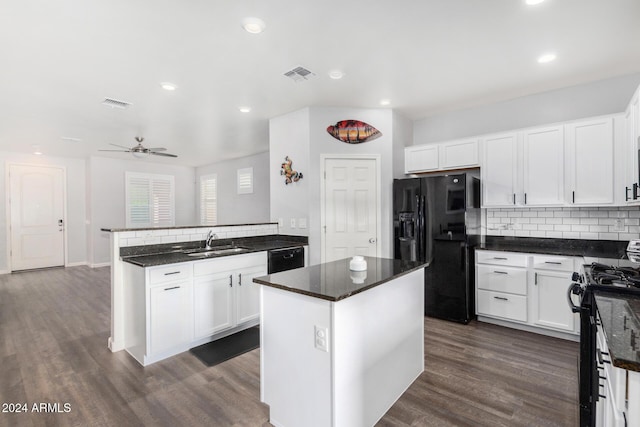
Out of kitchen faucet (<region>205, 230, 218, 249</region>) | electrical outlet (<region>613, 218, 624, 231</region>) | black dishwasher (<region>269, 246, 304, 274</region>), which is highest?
electrical outlet (<region>613, 218, 624, 231</region>)

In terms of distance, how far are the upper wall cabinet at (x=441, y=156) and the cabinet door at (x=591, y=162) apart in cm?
95

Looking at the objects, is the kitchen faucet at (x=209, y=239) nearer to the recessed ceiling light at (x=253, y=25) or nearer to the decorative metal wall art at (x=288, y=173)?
the decorative metal wall art at (x=288, y=173)

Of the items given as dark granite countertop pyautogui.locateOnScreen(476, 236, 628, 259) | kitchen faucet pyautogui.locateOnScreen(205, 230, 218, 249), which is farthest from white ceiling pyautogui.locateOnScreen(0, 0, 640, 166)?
dark granite countertop pyautogui.locateOnScreen(476, 236, 628, 259)

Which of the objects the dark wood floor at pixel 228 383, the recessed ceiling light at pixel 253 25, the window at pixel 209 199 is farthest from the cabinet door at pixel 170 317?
the window at pixel 209 199

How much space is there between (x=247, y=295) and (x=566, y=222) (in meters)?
3.76

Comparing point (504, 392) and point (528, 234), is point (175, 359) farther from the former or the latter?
point (528, 234)

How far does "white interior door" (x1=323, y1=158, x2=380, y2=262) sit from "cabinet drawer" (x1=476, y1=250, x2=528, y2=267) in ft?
4.16

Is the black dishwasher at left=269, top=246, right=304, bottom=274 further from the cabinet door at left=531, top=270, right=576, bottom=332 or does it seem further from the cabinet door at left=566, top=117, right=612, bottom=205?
the cabinet door at left=566, top=117, right=612, bottom=205

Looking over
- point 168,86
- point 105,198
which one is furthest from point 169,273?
point 105,198

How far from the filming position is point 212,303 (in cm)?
309

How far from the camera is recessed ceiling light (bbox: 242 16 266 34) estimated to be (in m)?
2.23

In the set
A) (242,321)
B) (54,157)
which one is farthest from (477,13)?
(54,157)

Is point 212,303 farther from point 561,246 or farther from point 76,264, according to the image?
point 76,264

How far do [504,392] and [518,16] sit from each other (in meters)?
2.75
